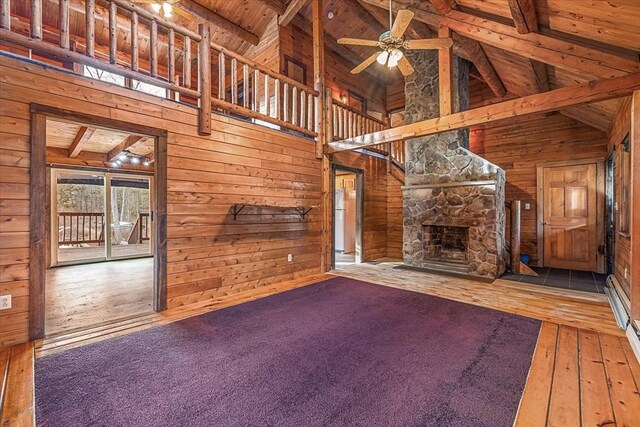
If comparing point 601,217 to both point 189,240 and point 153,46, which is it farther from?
point 153,46

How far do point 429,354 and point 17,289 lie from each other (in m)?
3.52

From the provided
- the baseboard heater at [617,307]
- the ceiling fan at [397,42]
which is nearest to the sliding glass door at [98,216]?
the ceiling fan at [397,42]

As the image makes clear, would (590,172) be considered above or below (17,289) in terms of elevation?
above

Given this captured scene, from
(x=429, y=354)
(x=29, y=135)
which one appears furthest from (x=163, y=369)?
(x=29, y=135)

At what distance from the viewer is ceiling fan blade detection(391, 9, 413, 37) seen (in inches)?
111

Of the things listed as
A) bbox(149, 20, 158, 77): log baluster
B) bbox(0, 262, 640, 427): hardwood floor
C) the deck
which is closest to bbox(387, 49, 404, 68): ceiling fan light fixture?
bbox(149, 20, 158, 77): log baluster

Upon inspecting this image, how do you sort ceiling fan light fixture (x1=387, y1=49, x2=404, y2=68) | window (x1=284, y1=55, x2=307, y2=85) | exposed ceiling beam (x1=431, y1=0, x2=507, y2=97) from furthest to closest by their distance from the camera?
window (x1=284, y1=55, x2=307, y2=85) → exposed ceiling beam (x1=431, y1=0, x2=507, y2=97) → ceiling fan light fixture (x1=387, y1=49, x2=404, y2=68)

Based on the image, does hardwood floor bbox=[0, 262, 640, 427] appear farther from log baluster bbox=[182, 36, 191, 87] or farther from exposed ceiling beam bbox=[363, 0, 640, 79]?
log baluster bbox=[182, 36, 191, 87]

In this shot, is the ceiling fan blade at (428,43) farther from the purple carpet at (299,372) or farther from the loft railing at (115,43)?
the purple carpet at (299,372)

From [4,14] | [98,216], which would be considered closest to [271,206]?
[4,14]

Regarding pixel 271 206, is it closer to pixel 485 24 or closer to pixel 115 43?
pixel 115 43

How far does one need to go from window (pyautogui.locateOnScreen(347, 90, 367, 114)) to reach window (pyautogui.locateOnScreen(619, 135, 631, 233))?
5.13 m

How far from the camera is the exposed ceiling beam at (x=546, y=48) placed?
2.75 metres

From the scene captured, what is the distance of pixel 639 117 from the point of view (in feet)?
8.54
